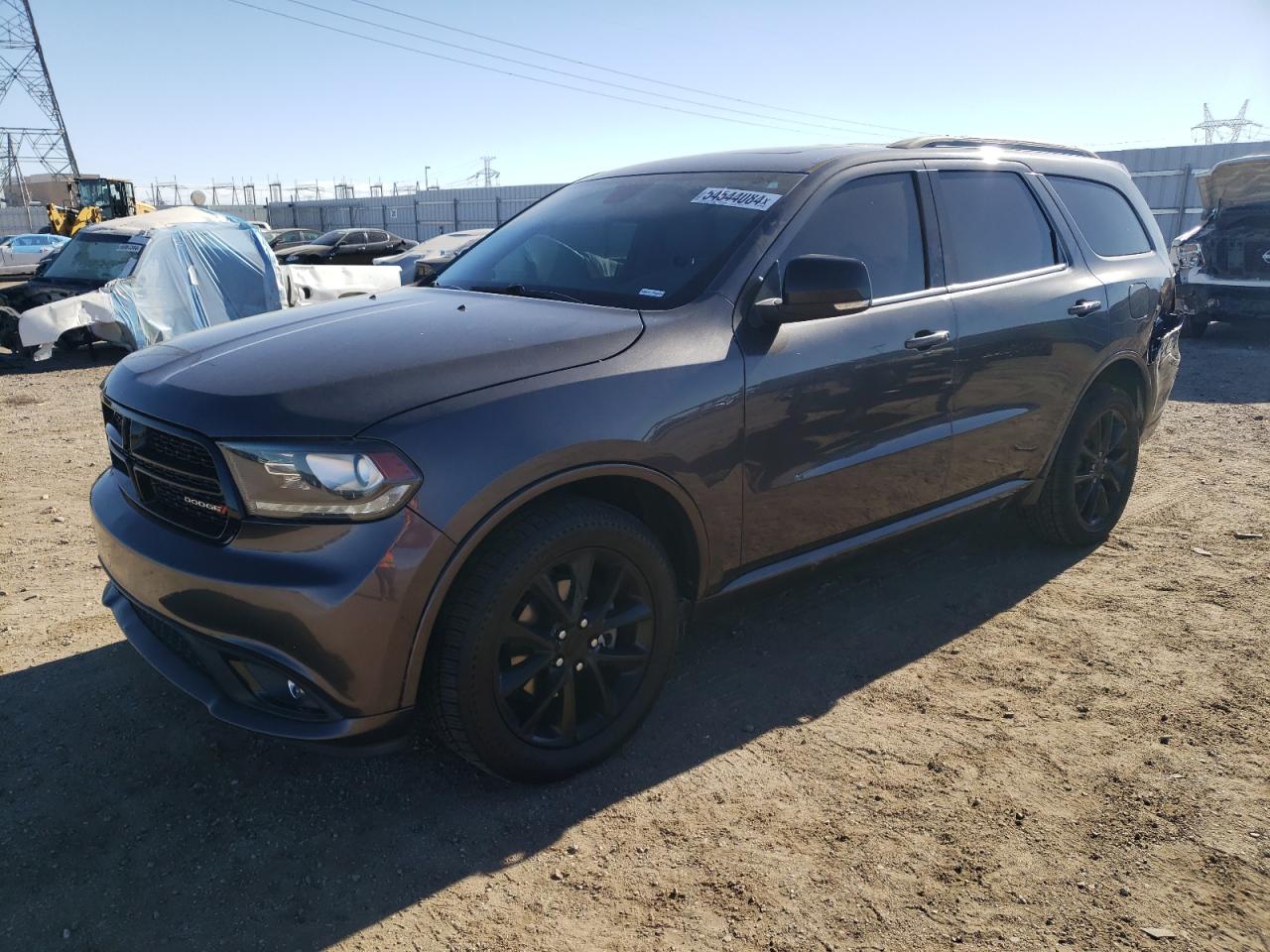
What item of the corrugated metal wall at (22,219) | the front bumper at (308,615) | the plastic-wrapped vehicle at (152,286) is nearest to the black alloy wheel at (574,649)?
the front bumper at (308,615)

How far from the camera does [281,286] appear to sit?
37.3 feet

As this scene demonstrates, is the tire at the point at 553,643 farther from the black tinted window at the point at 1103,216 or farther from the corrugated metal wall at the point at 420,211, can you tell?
the corrugated metal wall at the point at 420,211

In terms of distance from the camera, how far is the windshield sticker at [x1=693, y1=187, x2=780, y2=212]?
3.26 meters

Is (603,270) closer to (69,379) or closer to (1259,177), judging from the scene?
(69,379)

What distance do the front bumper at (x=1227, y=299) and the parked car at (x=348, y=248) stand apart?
57.5 ft

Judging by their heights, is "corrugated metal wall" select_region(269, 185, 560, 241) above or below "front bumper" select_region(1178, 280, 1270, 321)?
below

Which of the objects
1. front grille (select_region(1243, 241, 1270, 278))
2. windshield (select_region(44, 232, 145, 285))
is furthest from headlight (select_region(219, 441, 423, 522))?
front grille (select_region(1243, 241, 1270, 278))

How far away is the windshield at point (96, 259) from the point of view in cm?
1119

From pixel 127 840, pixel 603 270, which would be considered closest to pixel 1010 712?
pixel 603 270

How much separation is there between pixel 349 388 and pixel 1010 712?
250 cm

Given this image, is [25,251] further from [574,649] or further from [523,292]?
[574,649]

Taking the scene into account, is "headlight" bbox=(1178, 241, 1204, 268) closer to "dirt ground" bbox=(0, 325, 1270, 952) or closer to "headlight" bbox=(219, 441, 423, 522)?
"dirt ground" bbox=(0, 325, 1270, 952)

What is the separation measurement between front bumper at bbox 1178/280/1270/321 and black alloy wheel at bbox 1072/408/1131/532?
7410 millimetres

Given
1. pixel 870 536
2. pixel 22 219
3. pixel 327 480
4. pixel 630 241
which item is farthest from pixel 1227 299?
pixel 22 219
